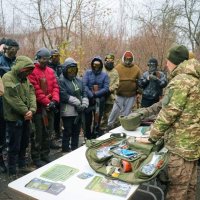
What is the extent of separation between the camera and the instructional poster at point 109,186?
7.18ft

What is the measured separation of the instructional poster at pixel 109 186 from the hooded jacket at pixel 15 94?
1723 millimetres

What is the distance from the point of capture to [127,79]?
6062 millimetres

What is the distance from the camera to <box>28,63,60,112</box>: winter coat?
13.8 feet

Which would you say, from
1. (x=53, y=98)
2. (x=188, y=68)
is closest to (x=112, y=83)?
(x=53, y=98)

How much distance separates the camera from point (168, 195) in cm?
280

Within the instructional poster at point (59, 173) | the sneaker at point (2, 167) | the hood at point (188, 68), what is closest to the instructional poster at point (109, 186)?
the instructional poster at point (59, 173)

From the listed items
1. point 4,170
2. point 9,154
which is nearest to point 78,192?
point 9,154

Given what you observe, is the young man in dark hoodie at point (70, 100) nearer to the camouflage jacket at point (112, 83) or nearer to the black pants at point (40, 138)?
the black pants at point (40, 138)

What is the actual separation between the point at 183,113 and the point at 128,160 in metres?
0.65

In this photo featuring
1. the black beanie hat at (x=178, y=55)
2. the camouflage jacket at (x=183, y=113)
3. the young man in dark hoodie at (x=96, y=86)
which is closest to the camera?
the camouflage jacket at (x=183, y=113)

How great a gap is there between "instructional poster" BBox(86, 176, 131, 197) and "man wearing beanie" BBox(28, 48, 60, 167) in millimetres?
2064

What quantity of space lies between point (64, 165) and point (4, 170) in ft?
5.96

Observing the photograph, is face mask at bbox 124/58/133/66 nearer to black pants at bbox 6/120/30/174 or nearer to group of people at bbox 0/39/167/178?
group of people at bbox 0/39/167/178

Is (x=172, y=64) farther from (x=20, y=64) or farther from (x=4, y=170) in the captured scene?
(x=4, y=170)
